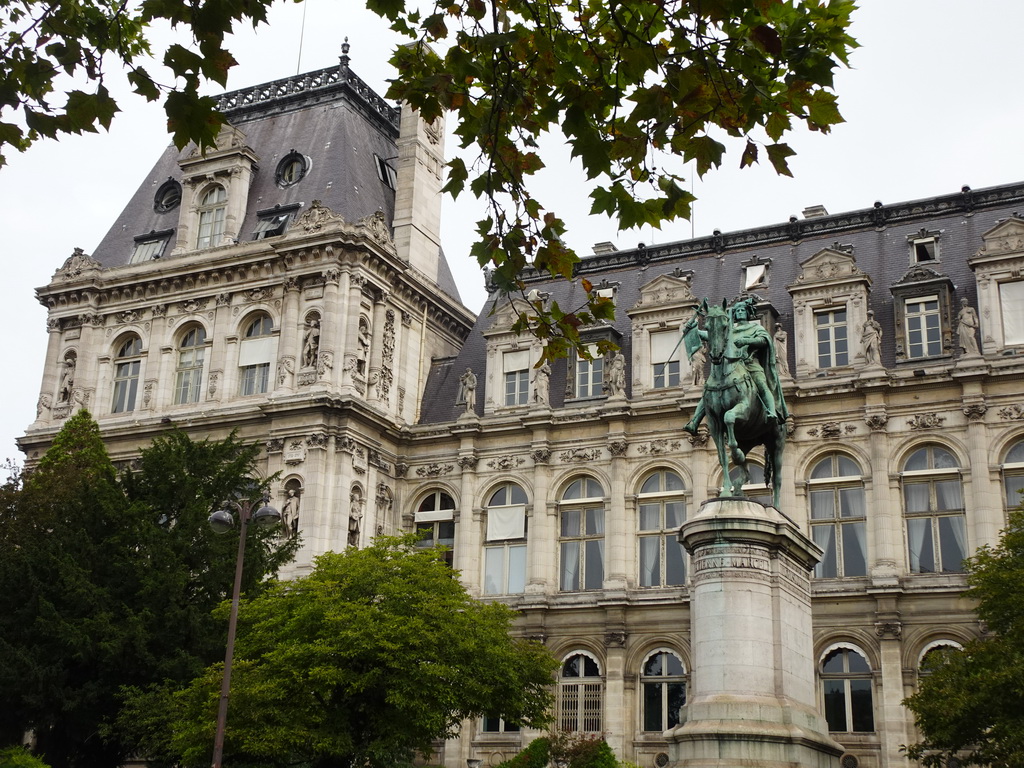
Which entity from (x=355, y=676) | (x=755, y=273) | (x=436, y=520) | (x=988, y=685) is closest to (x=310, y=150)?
(x=436, y=520)

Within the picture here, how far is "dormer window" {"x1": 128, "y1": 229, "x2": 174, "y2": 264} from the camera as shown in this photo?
44.5 meters

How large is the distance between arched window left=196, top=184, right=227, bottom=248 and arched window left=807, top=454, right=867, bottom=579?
69.8 ft

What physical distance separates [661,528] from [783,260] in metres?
9.87

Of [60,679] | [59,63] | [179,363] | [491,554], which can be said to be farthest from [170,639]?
[59,63]

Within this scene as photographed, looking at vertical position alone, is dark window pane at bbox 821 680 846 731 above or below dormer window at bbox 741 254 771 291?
below

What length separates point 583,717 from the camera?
35.3 meters

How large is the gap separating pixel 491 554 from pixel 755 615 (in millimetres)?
20346

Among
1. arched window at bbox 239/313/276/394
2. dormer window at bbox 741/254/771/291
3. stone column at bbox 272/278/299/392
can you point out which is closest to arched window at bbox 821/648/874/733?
dormer window at bbox 741/254/771/291

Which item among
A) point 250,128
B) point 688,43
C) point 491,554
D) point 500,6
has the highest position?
point 250,128

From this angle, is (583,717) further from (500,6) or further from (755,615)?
(500,6)

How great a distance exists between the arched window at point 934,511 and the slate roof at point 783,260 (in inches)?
122

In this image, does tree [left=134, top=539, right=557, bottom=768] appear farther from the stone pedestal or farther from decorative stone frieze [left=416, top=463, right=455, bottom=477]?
decorative stone frieze [left=416, top=463, right=455, bottom=477]

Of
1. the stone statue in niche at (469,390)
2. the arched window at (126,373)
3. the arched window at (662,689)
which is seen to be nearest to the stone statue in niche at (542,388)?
the stone statue in niche at (469,390)

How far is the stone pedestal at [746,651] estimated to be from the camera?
58.5 ft
